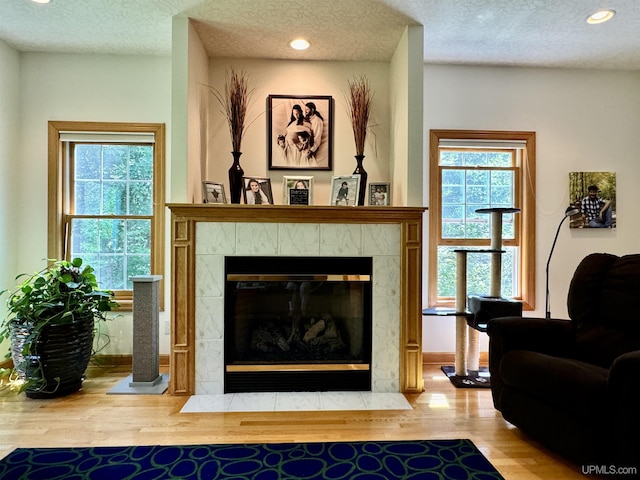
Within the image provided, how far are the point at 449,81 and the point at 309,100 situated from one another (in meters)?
1.30

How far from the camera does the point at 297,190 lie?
9.80 ft

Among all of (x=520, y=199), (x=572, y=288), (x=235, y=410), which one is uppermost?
(x=520, y=199)

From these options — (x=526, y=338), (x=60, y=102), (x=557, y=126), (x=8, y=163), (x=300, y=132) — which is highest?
(x=60, y=102)

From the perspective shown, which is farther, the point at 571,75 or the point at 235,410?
the point at 571,75

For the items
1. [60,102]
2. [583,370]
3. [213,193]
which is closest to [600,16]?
[583,370]

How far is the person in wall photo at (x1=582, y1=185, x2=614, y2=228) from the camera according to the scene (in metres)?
3.36

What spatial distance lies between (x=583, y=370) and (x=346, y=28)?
103 inches

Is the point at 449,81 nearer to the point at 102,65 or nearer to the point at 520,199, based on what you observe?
the point at 520,199

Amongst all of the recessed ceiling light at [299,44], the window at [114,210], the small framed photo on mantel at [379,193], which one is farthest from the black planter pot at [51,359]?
the recessed ceiling light at [299,44]

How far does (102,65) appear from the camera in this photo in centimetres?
315

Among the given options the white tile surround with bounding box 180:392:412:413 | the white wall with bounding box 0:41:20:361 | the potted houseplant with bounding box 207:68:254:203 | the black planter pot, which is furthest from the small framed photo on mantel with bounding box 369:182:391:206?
the white wall with bounding box 0:41:20:361

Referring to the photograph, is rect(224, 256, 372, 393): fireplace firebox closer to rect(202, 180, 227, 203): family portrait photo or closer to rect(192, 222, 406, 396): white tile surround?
rect(192, 222, 406, 396): white tile surround

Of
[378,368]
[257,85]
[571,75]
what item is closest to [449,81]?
[571,75]

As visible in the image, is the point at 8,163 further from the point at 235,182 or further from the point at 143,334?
the point at 235,182
